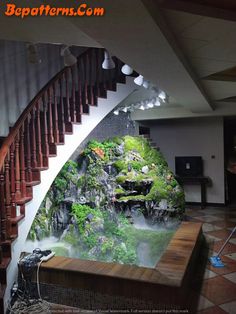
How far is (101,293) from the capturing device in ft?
8.82

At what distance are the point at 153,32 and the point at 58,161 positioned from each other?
2134mm

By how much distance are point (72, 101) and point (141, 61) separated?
1603 mm

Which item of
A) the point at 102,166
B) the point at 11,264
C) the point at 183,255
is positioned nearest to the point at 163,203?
the point at 102,166

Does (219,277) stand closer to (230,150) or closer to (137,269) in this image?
(137,269)

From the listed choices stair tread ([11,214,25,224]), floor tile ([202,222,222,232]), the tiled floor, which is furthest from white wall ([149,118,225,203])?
stair tread ([11,214,25,224])

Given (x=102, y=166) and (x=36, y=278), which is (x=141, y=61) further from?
(x=102, y=166)

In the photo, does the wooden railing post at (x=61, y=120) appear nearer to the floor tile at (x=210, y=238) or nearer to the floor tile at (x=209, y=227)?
the floor tile at (x=210, y=238)

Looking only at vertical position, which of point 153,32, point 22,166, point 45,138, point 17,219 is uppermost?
point 153,32

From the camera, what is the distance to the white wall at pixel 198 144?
23.7 ft

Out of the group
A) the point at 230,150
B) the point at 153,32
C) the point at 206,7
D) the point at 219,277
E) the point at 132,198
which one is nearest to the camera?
the point at 206,7

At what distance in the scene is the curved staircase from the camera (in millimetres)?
2643

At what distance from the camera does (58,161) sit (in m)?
3.51

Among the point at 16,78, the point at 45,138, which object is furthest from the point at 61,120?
the point at 16,78

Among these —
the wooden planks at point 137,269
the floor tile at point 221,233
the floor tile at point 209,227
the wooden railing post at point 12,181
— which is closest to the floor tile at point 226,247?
the floor tile at point 221,233
